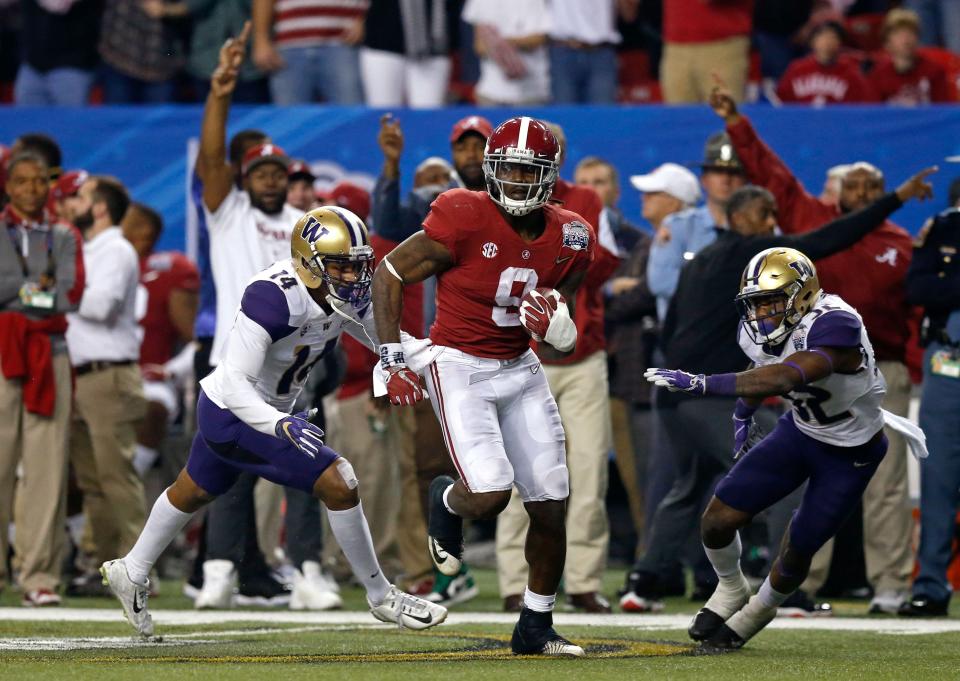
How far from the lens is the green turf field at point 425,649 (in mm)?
5645

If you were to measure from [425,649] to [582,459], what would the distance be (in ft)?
6.78

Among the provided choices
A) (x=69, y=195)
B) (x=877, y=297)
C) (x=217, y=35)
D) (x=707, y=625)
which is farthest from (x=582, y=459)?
(x=217, y=35)

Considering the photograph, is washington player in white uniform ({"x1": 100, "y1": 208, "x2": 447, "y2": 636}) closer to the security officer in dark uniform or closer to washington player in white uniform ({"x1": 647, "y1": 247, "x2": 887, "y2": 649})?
washington player in white uniform ({"x1": 647, "y1": 247, "x2": 887, "y2": 649})

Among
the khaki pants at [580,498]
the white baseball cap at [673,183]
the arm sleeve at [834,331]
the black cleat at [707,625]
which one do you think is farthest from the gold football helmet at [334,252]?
the white baseball cap at [673,183]

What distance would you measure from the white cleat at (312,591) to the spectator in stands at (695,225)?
2303mm

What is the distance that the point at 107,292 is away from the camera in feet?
29.1

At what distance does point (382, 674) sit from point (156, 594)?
3.65 meters

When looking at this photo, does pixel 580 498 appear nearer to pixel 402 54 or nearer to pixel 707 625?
pixel 707 625

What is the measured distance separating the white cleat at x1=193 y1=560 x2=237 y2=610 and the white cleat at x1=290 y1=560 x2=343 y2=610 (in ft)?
1.11

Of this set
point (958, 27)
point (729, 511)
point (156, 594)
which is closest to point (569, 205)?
point (729, 511)

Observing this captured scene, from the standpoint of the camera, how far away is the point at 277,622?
24.9ft

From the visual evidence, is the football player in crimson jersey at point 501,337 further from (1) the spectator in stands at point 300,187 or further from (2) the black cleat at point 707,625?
(1) the spectator in stands at point 300,187

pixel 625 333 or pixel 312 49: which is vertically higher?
pixel 312 49

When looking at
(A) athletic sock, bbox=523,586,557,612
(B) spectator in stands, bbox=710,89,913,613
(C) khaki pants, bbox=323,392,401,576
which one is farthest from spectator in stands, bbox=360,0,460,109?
(A) athletic sock, bbox=523,586,557,612
